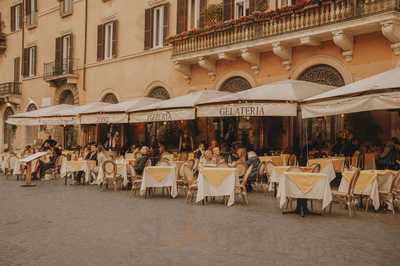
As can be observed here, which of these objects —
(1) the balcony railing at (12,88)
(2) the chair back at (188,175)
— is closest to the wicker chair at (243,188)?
(2) the chair back at (188,175)

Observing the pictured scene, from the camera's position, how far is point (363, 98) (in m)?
9.88

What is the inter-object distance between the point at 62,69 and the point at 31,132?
270 inches

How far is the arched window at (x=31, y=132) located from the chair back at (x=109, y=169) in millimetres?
19058

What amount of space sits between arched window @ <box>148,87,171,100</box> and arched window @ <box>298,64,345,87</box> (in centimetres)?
712

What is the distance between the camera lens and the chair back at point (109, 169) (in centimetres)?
1408

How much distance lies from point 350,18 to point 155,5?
34.4 feet

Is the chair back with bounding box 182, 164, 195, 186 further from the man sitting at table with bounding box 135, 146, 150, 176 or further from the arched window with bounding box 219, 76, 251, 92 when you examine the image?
the arched window with bounding box 219, 76, 251, 92

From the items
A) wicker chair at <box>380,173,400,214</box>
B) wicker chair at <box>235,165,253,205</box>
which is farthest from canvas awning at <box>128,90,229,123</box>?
wicker chair at <box>380,173,400,214</box>

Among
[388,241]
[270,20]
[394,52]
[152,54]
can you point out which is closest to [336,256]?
[388,241]

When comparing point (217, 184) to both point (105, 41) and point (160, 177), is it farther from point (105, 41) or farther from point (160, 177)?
point (105, 41)

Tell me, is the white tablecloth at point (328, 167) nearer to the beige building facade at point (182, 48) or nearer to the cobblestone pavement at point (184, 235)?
the cobblestone pavement at point (184, 235)

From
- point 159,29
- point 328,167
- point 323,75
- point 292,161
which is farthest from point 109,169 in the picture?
point 159,29

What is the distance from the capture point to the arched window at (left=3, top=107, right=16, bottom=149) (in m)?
34.6

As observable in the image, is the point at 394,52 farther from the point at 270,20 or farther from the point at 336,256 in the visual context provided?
the point at 336,256
